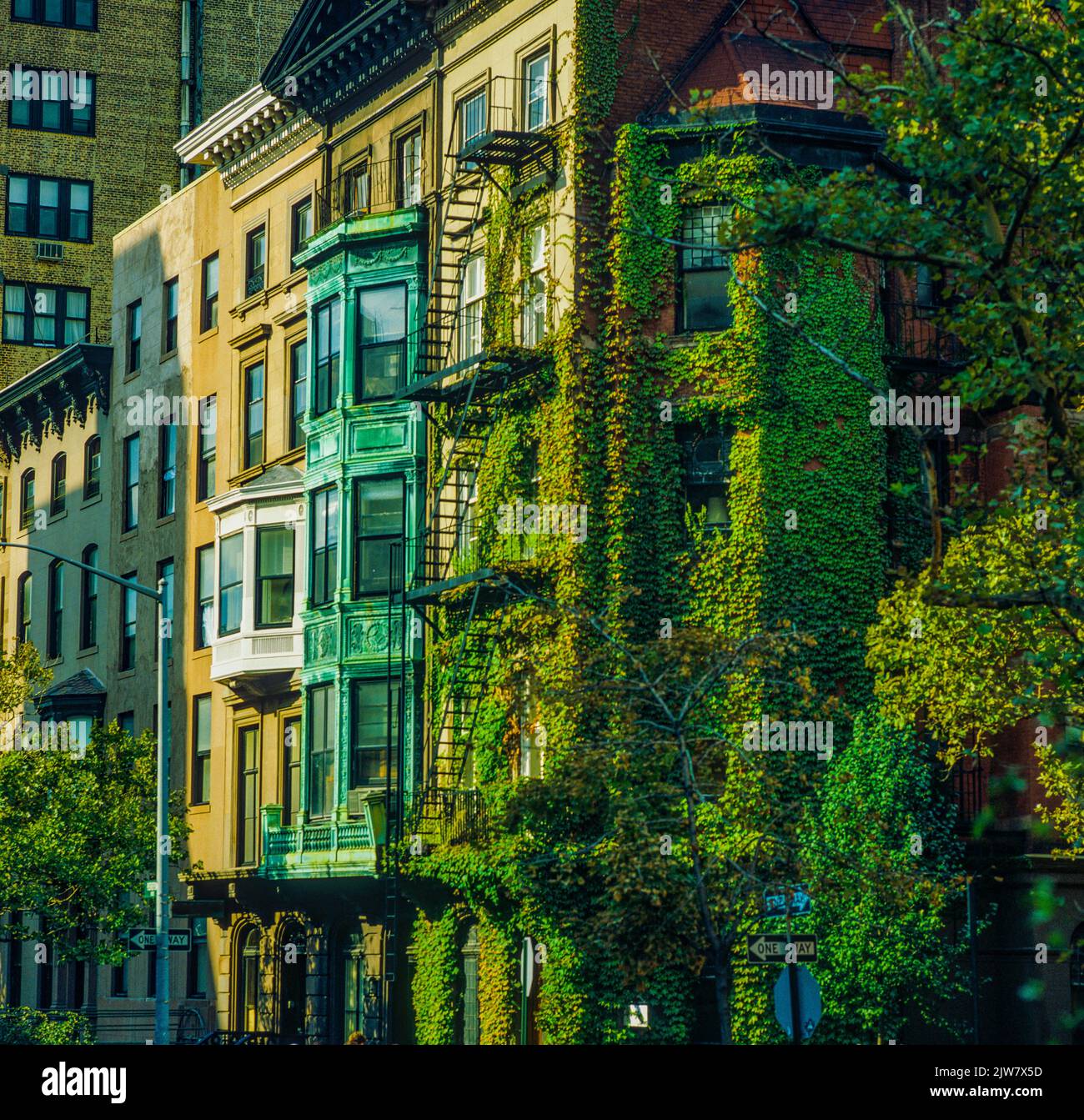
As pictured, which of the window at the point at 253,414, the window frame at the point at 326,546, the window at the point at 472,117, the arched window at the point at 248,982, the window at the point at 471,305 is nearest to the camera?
the window at the point at 471,305

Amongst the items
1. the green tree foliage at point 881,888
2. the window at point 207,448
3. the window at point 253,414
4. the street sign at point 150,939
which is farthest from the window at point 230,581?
the green tree foliage at point 881,888

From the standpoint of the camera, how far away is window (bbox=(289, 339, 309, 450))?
50094 millimetres

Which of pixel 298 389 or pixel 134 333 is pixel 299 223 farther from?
pixel 134 333

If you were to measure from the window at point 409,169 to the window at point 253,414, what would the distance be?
23.3ft

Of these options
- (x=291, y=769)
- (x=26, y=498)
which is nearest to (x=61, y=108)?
(x=26, y=498)

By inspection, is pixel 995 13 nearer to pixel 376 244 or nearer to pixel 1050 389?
pixel 1050 389

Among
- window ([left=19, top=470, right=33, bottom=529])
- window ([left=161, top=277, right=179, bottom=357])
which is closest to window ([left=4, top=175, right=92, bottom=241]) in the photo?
window ([left=19, top=470, right=33, bottom=529])

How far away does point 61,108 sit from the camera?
7294 centimetres

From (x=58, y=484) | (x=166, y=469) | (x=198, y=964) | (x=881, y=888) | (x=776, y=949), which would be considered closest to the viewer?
(x=776, y=949)

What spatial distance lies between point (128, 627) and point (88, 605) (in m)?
3.31

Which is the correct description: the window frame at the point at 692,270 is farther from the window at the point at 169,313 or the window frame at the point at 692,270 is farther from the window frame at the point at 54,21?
the window frame at the point at 54,21

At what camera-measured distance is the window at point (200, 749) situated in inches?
2106
